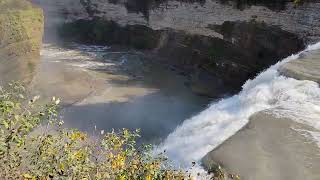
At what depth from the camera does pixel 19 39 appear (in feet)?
47.5

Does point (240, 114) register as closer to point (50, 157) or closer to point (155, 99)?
point (50, 157)

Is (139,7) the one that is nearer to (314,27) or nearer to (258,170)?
(314,27)

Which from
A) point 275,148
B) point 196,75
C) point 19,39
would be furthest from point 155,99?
point 275,148

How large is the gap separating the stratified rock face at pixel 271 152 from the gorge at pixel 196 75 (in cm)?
2

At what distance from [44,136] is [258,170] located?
3.98 metres

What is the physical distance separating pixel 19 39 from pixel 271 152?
9455 millimetres

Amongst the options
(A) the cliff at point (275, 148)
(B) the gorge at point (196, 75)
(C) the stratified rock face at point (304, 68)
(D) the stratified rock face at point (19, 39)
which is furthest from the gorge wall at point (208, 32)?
(A) the cliff at point (275, 148)

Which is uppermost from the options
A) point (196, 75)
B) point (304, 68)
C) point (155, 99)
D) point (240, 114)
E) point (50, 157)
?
point (50, 157)

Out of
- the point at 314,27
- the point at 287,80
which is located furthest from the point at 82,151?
the point at 314,27

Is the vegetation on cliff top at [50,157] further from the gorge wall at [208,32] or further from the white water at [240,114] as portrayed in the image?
the gorge wall at [208,32]

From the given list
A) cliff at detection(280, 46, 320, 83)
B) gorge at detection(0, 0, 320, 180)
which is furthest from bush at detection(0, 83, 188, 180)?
cliff at detection(280, 46, 320, 83)

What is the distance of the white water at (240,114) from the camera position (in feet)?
29.2

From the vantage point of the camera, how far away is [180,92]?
777 inches

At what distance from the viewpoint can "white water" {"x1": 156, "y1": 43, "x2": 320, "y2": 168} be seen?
891 cm
